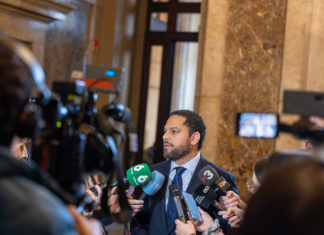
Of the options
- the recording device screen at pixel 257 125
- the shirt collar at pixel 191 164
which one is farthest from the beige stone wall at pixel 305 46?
the recording device screen at pixel 257 125

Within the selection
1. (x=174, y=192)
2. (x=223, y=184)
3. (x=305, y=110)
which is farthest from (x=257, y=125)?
(x=223, y=184)

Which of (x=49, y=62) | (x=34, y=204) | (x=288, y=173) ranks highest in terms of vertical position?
(x=49, y=62)

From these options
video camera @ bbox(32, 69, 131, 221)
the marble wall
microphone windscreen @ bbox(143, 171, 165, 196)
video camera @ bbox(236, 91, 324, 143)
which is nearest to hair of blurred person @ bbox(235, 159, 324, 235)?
video camera @ bbox(236, 91, 324, 143)

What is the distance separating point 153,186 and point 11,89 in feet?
7.02

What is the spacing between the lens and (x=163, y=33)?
7.70 meters

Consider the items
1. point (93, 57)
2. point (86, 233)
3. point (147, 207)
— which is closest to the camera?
point (86, 233)

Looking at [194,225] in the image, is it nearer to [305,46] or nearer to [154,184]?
[154,184]

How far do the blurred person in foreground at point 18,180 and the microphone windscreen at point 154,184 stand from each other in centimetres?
198

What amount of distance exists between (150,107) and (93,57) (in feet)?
3.63

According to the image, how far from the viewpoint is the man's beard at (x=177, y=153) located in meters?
3.72

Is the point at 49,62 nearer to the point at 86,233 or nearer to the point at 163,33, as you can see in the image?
the point at 163,33

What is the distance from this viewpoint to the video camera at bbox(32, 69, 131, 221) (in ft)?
5.50

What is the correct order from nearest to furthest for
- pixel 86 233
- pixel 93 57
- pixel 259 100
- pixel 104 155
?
pixel 86 233 → pixel 104 155 → pixel 259 100 → pixel 93 57

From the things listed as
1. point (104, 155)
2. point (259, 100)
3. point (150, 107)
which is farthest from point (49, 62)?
point (104, 155)
